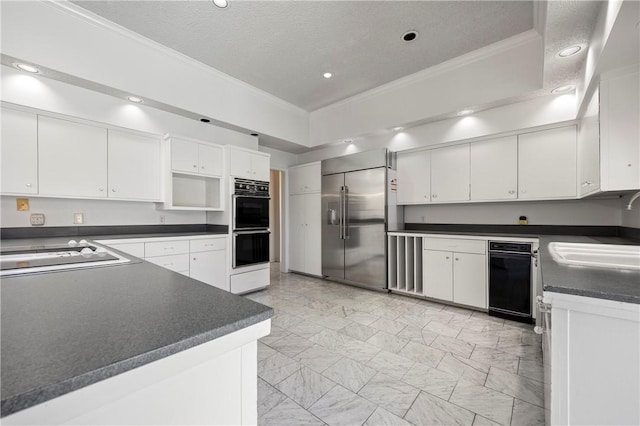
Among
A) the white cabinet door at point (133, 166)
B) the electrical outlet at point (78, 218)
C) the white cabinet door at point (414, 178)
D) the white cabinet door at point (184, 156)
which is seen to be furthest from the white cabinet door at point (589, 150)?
the electrical outlet at point (78, 218)

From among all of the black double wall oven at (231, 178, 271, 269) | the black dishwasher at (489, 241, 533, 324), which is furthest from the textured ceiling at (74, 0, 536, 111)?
the black dishwasher at (489, 241, 533, 324)

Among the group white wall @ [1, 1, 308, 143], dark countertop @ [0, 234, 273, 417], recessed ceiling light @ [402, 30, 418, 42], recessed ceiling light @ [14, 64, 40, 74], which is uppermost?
recessed ceiling light @ [402, 30, 418, 42]

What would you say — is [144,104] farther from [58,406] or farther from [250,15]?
[58,406]

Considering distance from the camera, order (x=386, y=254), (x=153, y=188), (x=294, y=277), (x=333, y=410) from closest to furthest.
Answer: (x=333, y=410), (x=153, y=188), (x=386, y=254), (x=294, y=277)

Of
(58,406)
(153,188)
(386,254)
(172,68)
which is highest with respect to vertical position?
(172,68)

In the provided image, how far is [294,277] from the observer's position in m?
5.08

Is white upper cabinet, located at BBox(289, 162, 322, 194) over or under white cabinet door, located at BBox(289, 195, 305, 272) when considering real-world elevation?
over

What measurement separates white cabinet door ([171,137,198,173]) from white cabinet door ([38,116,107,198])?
27.1 inches

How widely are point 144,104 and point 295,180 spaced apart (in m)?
2.72

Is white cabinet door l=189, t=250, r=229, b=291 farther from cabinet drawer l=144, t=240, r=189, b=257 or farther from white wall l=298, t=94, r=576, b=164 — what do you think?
white wall l=298, t=94, r=576, b=164

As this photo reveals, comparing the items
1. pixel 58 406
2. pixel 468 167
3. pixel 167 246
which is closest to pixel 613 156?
pixel 468 167

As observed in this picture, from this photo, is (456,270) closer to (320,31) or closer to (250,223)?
(250,223)

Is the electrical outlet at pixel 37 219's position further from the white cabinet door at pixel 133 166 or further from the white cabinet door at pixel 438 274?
the white cabinet door at pixel 438 274

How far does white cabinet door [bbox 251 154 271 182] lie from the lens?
414cm
